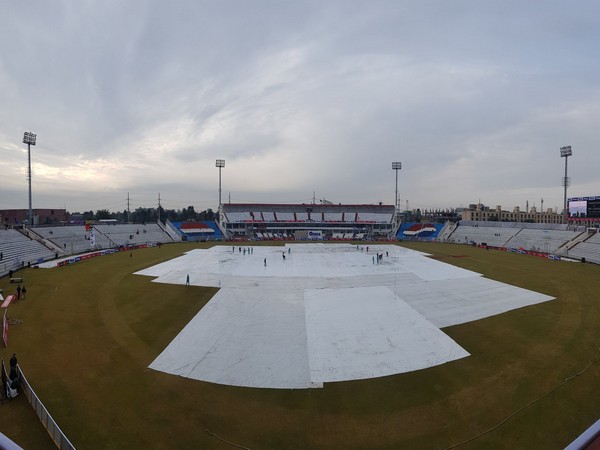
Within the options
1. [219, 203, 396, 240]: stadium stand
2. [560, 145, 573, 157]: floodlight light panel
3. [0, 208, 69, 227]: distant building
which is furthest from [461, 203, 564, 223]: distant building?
[0, 208, 69, 227]: distant building

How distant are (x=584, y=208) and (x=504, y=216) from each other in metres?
112

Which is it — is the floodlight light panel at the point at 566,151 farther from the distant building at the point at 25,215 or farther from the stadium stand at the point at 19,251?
the distant building at the point at 25,215

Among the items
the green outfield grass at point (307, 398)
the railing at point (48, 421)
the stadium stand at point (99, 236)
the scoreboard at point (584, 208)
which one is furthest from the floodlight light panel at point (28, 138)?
the scoreboard at point (584, 208)

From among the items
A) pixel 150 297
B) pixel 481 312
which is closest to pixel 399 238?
pixel 481 312

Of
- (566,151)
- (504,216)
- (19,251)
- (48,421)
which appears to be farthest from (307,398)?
(504,216)

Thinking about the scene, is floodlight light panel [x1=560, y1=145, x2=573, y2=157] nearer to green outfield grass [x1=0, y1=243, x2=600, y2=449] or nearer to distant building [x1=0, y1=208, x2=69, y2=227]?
green outfield grass [x1=0, y1=243, x2=600, y2=449]

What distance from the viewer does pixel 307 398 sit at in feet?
40.4

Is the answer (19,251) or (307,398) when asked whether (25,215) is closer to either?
(19,251)

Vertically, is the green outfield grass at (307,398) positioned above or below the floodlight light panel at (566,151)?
below

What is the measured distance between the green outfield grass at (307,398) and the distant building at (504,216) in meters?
138

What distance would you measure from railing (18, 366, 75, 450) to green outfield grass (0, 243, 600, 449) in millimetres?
240

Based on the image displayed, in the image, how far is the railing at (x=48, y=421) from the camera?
9.02m

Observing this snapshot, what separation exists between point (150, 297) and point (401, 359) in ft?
→ 66.3

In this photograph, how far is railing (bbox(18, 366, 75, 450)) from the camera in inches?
355
